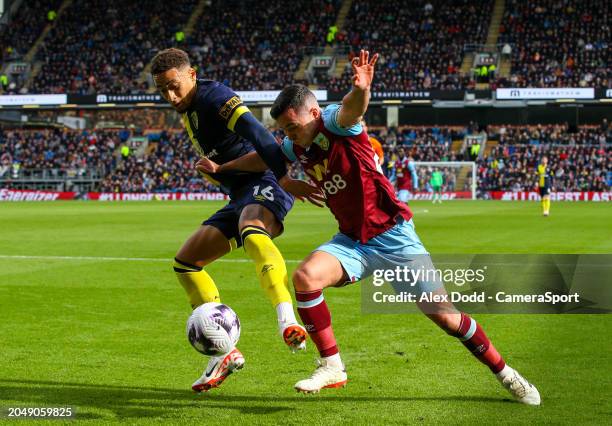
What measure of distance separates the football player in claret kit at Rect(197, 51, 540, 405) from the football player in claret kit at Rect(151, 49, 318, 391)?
371 millimetres

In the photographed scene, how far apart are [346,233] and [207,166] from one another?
1285 mm

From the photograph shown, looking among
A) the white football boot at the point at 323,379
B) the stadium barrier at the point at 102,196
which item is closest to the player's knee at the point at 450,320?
the white football boot at the point at 323,379

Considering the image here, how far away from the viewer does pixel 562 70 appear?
167 feet

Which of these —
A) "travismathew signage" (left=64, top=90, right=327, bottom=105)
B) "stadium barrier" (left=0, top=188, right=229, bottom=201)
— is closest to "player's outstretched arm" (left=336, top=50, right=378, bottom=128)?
"stadium barrier" (left=0, top=188, right=229, bottom=201)

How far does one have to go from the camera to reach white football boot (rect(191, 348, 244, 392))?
5430mm

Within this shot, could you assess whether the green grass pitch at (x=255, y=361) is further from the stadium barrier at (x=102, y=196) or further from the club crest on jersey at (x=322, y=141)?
the stadium barrier at (x=102, y=196)

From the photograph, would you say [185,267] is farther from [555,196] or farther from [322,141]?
[555,196]

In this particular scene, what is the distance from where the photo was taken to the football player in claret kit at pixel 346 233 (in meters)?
5.02

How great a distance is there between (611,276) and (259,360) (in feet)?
21.4

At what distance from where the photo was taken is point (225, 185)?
6.38 metres

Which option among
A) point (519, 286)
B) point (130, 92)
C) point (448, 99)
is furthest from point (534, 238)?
point (130, 92)

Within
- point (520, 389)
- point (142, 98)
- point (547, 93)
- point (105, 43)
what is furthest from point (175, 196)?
point (520, 389)

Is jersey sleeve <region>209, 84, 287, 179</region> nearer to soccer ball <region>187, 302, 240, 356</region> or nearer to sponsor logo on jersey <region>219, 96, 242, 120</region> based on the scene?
sponsor logo on jersey <region>219, 96, 242, 120</region>

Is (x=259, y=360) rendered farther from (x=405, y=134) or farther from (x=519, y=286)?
(x=405, y=134)
